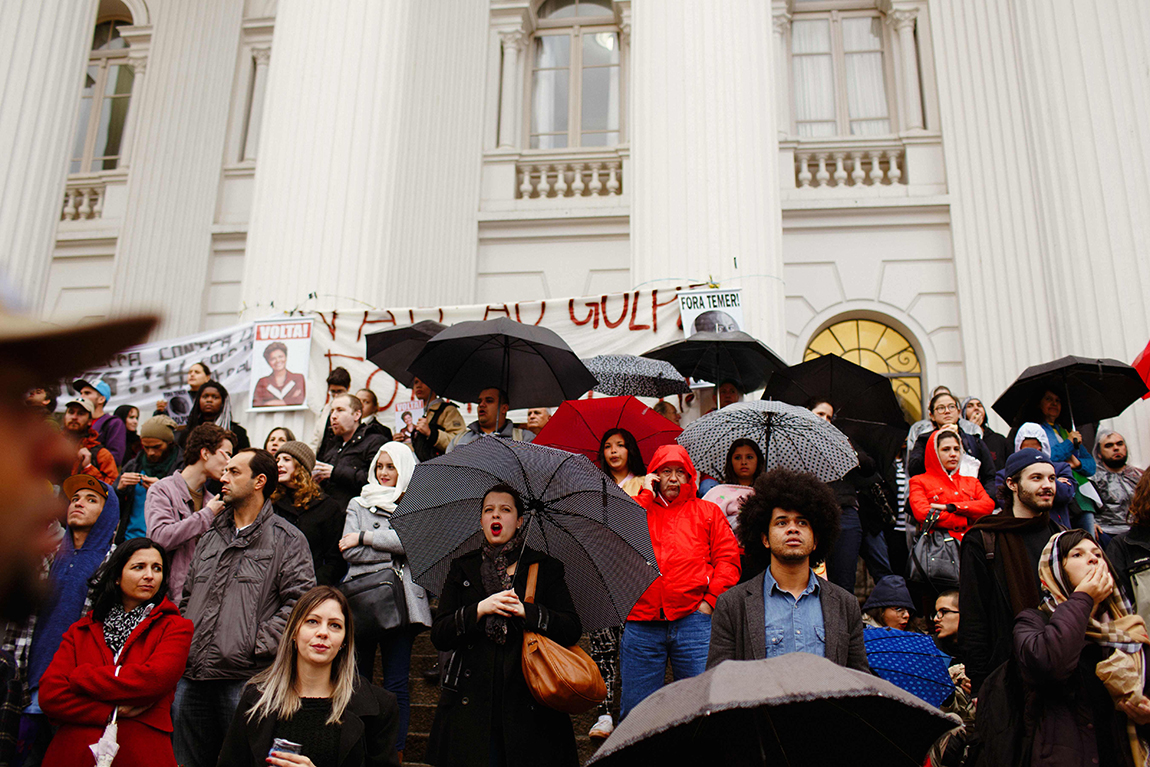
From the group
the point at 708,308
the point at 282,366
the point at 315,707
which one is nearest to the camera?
the point at 315,707

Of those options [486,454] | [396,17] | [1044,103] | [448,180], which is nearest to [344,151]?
[396,17]

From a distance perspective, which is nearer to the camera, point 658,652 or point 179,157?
point 658,652

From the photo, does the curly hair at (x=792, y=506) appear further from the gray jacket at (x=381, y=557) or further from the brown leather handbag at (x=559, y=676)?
the gray jacket at (x=381, y=557)

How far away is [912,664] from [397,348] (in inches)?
196

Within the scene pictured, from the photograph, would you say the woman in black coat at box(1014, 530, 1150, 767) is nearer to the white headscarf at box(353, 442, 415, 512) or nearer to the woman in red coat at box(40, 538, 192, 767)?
the white headscarf at box(353, 442, 415, 512)

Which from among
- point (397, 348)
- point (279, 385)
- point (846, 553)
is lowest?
point (846, 553)

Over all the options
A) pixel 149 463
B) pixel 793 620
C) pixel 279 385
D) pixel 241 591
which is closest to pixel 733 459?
pixel 793 620

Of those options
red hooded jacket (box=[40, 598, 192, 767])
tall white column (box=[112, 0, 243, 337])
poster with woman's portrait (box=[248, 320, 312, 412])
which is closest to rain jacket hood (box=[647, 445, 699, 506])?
red hooded jacket (box=[40, 598, 192, 767])

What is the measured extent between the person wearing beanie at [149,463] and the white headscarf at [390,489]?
5.65ft

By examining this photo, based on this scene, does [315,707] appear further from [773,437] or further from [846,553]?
[846,553]

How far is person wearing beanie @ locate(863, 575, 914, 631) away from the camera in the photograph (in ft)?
16.9

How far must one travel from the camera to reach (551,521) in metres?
4.25

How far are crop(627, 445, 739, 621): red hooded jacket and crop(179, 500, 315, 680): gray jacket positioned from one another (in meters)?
1.71

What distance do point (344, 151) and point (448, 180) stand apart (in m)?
3.98
